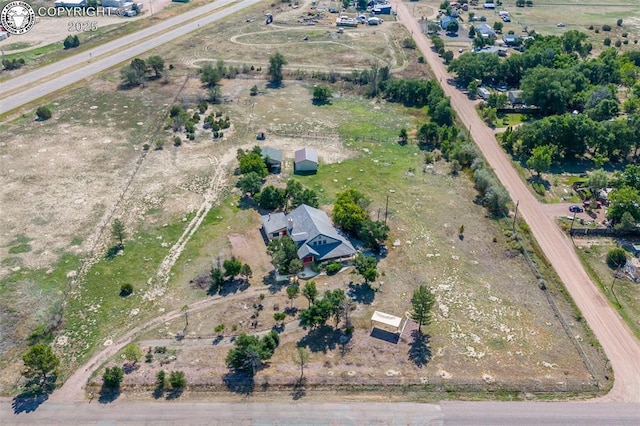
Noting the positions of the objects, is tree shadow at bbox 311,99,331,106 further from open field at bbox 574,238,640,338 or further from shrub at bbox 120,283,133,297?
shrub at bbox 120,283,133,297

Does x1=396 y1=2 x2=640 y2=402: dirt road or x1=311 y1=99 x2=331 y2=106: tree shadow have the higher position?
x1=311 y1=99 x2=331 y2=106: tree shadow

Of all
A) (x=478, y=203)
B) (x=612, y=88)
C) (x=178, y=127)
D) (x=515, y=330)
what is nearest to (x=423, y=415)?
(x=515, y=330)

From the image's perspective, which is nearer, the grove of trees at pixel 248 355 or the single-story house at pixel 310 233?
the grove of trees at pixel 248 355

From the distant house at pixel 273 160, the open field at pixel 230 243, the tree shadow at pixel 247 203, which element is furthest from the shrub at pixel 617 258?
the distant house at pixel 273 160

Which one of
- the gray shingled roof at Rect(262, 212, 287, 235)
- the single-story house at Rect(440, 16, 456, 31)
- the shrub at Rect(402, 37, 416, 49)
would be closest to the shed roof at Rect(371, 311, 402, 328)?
the gray shingled roof at Rect(262, 212, 287, 235)

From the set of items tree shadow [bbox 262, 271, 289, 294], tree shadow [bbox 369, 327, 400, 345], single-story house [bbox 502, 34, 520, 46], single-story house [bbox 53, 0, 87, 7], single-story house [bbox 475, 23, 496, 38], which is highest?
single-story house [bbox 53, 0, 87, 7]

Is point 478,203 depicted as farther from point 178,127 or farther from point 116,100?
point 116,100

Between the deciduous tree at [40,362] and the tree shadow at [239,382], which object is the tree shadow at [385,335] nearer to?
the tree shadow at [239,382]

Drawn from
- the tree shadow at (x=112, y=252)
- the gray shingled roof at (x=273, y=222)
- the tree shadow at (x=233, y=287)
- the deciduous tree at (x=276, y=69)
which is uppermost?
the deciduous tree at (x=276, y=69)
